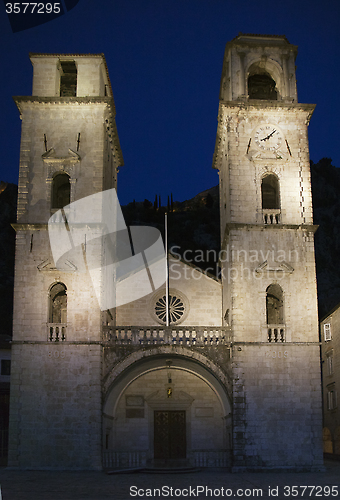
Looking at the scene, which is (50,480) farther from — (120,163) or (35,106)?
(120,163)

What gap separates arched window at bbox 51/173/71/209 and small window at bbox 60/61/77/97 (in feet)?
14.8

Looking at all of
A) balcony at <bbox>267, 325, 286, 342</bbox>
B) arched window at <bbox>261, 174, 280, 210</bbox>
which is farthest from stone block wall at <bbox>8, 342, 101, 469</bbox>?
arched window at <bbox>261, 174, 280, 210</bbox>

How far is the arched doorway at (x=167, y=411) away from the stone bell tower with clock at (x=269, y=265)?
1.90m

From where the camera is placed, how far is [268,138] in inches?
941

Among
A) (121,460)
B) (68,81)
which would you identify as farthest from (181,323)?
(68,81)

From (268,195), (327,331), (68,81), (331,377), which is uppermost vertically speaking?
(68,81)

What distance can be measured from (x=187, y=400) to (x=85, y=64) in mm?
14922

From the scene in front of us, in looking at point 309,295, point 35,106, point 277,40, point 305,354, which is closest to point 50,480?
point 305,354

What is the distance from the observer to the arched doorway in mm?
22609

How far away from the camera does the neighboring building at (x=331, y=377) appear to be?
103ft

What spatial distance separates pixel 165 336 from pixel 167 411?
386 centimetres

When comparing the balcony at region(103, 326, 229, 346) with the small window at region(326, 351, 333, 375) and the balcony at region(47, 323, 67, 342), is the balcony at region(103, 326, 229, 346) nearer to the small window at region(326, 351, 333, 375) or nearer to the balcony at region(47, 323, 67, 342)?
the balcony at region(47, 323, 67, 342)

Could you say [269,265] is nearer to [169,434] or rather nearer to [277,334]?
[277,334]

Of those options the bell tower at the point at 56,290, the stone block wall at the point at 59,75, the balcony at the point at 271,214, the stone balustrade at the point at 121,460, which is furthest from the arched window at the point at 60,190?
the stone balustrade at the point at 121,460
